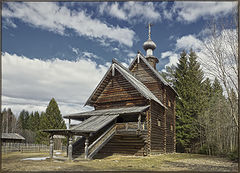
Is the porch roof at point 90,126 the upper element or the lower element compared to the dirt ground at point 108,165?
upper

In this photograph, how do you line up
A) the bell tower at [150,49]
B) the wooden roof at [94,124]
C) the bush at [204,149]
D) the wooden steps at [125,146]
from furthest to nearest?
the bush at [204,149] → the bell tower at [150,49] → the wooden steps at [125,146] → the wooden roof at [94,124]

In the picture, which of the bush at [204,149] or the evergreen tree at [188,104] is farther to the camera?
the evergreen tree at [188,104]

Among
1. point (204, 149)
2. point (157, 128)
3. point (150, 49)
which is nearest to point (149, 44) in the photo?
point (150, 49)

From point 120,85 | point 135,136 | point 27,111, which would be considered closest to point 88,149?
point 135,136

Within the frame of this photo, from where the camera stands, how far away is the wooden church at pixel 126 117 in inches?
745

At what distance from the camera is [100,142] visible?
18.3m

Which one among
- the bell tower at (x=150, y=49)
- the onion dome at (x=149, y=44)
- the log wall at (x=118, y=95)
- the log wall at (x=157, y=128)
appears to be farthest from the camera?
the onion dome at (x=149, y=44)

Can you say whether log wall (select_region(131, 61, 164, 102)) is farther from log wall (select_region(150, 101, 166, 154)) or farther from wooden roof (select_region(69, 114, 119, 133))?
wooden roof (select_region(69, 114, 119, 133))

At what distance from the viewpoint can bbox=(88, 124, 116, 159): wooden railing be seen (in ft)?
57.3

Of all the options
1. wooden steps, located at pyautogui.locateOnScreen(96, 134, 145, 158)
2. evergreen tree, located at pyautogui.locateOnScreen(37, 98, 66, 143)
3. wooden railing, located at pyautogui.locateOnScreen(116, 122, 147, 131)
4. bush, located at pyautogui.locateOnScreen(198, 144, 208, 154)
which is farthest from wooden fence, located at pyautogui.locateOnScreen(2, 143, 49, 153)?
bush, located at pyautogui.locateOnScreen(198, 144, 208, 154)

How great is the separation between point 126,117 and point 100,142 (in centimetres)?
483

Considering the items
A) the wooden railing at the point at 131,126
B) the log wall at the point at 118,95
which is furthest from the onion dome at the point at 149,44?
the wooden railing at the point at 131,126

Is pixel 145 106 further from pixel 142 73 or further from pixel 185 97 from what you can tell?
pixel 185 97

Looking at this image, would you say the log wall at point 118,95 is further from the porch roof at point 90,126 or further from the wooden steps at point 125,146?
the wooden steps at point 125,146
